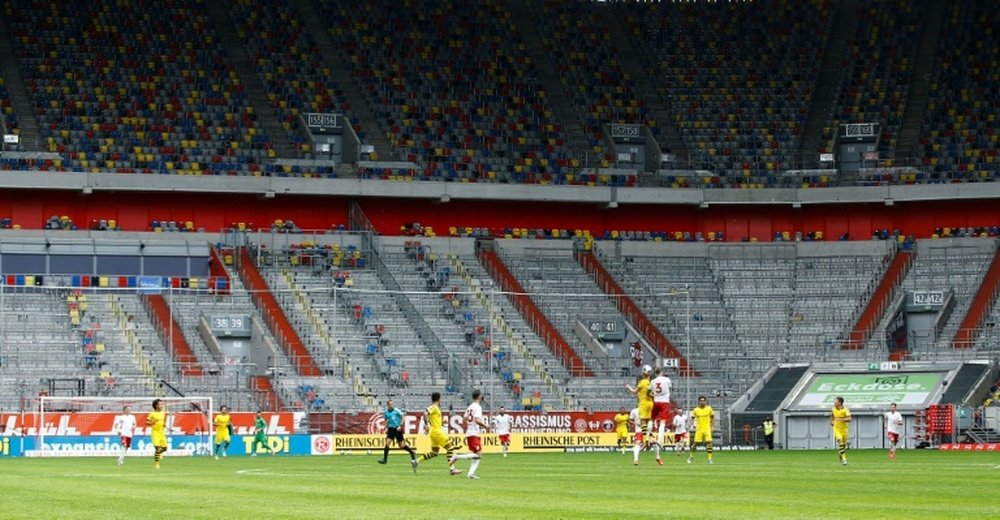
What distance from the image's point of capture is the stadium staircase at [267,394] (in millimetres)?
60812

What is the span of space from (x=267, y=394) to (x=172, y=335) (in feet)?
14.0

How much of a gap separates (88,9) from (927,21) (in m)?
37.8

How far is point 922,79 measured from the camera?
79.4 metres

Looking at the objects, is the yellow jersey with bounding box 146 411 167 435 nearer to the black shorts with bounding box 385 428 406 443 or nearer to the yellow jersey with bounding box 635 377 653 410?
the black shorts with bounding box 385 428 406 443

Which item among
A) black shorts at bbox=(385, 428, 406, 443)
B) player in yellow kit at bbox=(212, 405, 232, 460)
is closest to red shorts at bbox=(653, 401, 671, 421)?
black shorts at bbox=(385, 428, 406, 443)

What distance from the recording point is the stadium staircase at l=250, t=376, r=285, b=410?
6081cm

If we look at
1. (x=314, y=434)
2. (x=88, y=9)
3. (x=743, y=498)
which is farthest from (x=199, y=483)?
(x=88, y=9)

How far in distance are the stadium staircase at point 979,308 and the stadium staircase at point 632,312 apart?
10864 mm

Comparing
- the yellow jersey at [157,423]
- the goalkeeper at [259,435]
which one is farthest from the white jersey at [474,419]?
the goalkeeper at [259,435]

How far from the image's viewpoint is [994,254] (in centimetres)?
7450

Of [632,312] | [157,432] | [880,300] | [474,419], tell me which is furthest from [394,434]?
[880,300]

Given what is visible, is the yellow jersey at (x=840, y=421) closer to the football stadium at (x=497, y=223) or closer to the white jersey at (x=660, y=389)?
the white jersey at (x=660, y=389)

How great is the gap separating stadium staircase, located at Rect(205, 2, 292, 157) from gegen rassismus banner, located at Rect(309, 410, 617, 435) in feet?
60.1

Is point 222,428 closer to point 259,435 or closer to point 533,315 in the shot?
point 259,435
